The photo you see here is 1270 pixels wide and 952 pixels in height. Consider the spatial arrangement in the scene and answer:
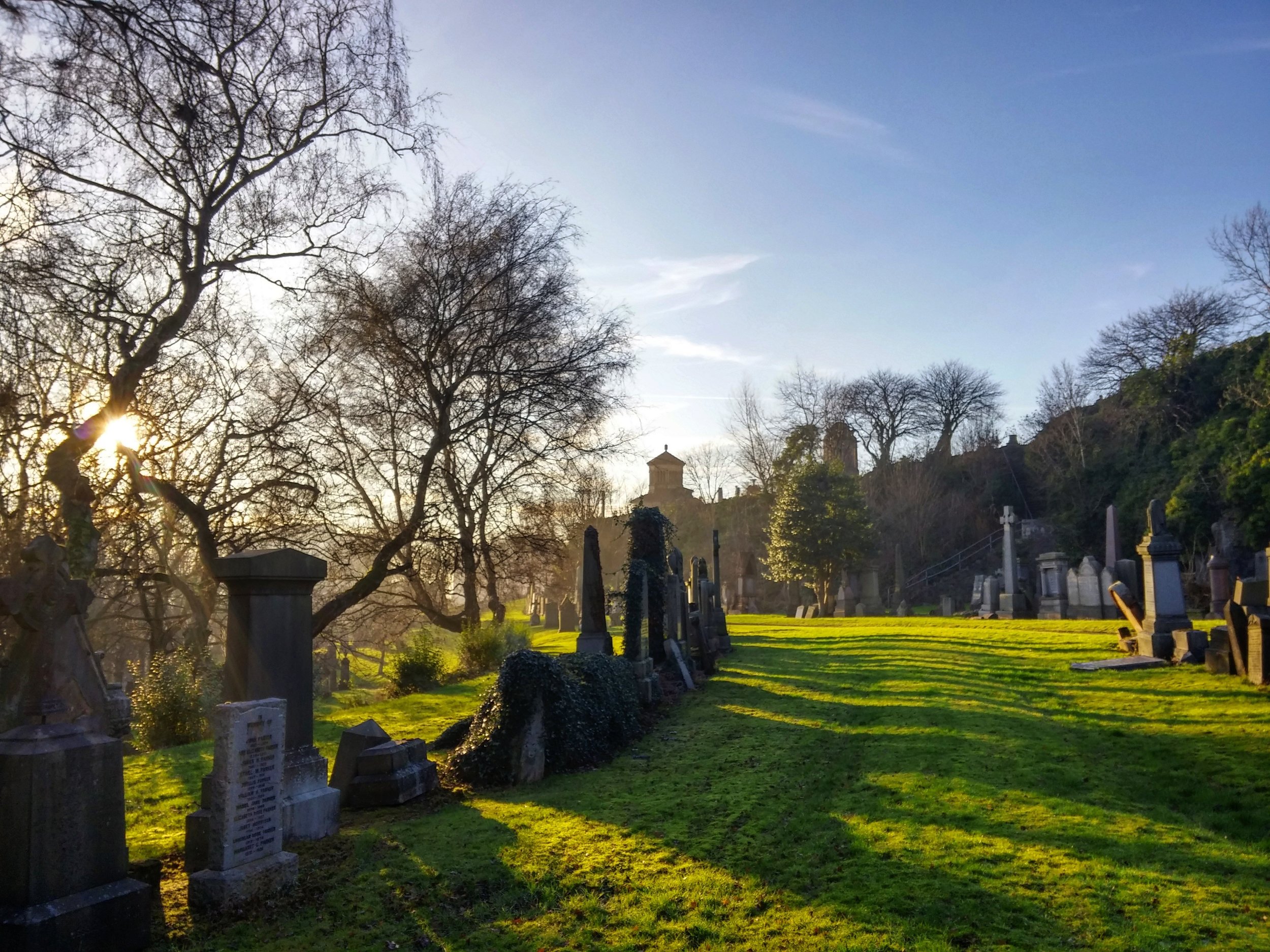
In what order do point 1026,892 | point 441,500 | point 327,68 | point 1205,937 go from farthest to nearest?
point 441,500 < point 327,68 < point 1026,892 < point 1205,937

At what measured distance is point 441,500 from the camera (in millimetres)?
19031

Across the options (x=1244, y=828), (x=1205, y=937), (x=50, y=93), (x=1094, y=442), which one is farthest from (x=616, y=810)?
(x=1094, y=442)

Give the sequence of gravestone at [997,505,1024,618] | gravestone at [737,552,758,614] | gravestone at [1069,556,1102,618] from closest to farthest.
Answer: gravestone at [1069,556,1102,618] < gravestone at [997,505,1024,618] < gravestone at [737,552,758,614]

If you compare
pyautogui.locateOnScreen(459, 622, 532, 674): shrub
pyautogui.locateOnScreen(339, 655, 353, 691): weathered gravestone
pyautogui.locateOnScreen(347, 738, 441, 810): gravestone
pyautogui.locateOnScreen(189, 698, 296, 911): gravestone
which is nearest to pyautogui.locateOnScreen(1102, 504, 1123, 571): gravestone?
pyautogui.locateOnScreen(459, 622, 532, 674): shrub

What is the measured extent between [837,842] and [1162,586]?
10.1 metres

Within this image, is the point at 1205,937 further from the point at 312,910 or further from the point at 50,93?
the point at 50,93

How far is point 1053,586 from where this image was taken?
79.6 ft

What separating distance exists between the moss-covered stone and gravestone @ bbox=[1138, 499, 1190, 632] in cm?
941

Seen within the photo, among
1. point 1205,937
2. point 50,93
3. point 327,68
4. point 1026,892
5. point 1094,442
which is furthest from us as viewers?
point 1094,442

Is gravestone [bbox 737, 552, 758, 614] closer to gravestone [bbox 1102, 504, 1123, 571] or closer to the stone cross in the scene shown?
the stone cross

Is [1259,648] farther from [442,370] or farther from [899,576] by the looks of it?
[899,576]

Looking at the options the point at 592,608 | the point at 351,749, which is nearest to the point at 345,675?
the point at 592,608

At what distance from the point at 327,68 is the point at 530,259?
5931mm

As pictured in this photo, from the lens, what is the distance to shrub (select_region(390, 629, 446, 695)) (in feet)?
56.6
